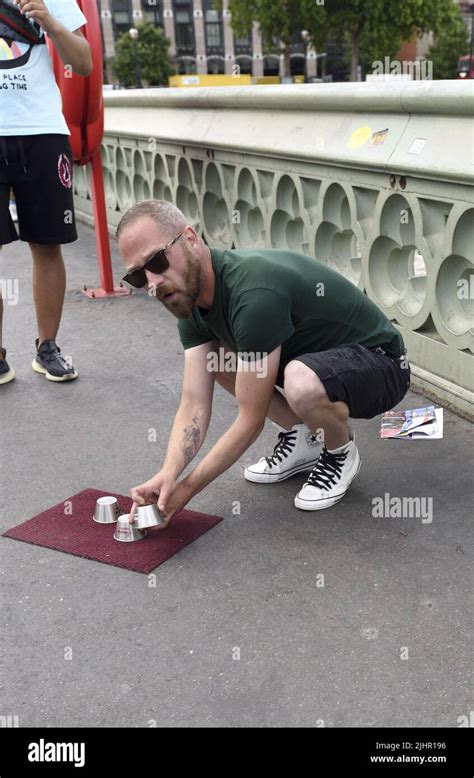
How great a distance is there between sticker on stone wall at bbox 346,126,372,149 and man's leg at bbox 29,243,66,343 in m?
1.74

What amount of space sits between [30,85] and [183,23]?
80.6 meters

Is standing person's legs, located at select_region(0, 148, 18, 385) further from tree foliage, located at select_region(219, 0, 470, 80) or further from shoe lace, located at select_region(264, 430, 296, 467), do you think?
tree foliage, located at select_region(219, 0, 470, 80)

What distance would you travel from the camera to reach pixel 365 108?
4609 millimetres

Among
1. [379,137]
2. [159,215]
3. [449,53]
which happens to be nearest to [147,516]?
[159,215]

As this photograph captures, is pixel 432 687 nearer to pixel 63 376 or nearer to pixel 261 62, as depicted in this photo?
pixel 63 376

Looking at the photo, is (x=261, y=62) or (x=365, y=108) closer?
(x=365, y=108)

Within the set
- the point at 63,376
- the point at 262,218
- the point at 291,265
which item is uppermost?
the point at 291,265

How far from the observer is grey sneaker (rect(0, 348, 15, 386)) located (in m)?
4.86

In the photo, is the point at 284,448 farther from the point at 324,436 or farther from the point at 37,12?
the point at 37,12

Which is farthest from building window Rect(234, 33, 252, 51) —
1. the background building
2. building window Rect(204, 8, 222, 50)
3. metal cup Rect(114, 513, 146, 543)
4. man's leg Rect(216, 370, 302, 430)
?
metal cup Rect(114, 513, 146, 543)

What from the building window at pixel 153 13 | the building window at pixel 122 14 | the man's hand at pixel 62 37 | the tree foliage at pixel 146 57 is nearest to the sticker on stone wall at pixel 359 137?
the man's hand at pixel 62 37

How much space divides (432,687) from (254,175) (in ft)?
13.6
